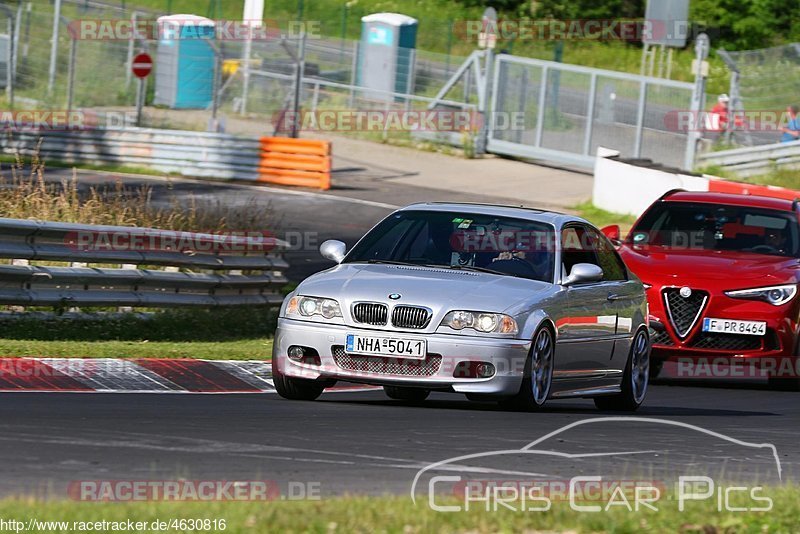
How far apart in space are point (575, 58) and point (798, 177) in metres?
24.8

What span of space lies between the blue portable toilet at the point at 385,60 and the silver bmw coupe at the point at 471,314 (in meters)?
29.4

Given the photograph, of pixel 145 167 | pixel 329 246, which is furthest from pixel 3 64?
pixel 329 246

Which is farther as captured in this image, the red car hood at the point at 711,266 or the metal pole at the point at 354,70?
the metal pole at the point at 354,70

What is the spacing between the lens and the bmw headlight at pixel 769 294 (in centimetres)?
1346

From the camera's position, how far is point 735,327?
13.5 m

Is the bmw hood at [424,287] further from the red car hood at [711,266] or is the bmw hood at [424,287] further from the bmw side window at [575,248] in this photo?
the red car hood at [711,266]

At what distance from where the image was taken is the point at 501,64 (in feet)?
123

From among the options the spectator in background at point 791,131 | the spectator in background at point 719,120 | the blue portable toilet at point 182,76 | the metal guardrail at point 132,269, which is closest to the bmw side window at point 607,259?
the metal guardrail at point 132,269

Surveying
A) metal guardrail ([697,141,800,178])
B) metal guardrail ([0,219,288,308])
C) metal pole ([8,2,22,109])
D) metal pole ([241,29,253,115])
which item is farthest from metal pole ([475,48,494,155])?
metal guardrail ([0,219,288,308])

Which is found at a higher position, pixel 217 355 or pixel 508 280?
pixel 508 280

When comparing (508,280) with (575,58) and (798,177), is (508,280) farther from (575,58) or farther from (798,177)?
(575,58)

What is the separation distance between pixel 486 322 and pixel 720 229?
5614 mm

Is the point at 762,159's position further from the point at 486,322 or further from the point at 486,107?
the point at 486,322

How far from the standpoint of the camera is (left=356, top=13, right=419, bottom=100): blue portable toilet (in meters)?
40.5
